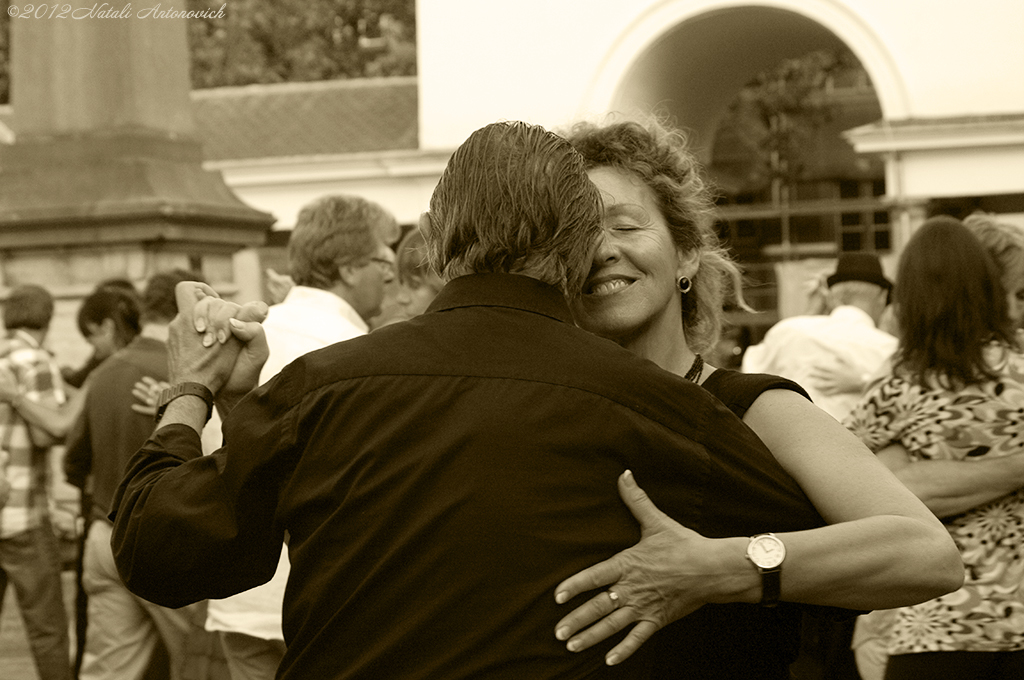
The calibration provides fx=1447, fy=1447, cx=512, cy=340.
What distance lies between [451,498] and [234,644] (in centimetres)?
295

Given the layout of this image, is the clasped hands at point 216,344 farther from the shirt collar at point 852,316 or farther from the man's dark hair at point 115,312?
the shirt collar at point 852,316

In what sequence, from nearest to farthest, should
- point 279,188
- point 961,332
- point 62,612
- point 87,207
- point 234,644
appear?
point 961,332
point 234,644
point 62,612
point 87,207
point 279,188

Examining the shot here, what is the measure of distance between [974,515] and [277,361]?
2.18m

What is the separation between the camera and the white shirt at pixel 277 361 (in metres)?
4.64

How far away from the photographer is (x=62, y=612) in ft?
21.5

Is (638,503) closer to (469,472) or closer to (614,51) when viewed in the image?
(469,472)

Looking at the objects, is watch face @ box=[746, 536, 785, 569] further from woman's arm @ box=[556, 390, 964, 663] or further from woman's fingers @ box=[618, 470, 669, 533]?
woman's fingers @ box=[618, 470, 669, 533]

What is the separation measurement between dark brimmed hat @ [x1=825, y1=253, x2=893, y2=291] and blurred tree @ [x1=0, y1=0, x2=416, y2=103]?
27.5 metres

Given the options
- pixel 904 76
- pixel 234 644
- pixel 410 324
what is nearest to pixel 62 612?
pixel 234 644

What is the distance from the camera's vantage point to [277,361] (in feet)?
15.3

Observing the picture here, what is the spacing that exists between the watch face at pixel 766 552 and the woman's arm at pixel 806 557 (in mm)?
14

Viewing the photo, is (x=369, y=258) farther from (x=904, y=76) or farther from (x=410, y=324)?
(x=904, y=76)

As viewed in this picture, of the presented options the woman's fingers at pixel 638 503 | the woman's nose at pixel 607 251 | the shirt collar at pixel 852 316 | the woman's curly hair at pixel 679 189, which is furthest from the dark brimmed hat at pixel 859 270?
the woman's fingers at pixel 638 503

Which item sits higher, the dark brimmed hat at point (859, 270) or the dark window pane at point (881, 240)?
the dark brimmed hat at point (859, 270)
